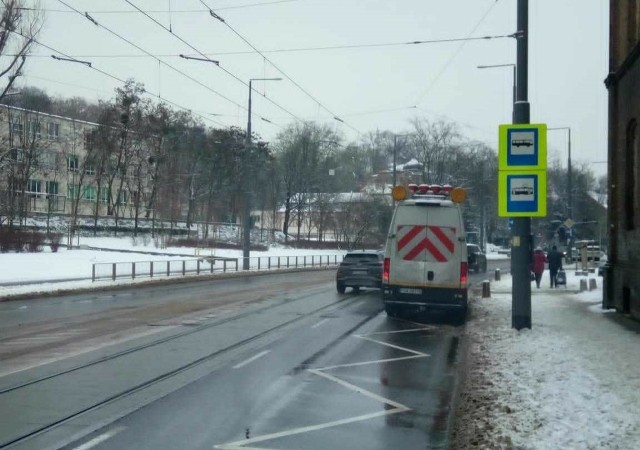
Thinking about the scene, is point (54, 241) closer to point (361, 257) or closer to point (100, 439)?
point (361, 257)

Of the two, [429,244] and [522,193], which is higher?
[522,193]

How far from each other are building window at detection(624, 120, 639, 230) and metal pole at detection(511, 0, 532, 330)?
14.6 feet

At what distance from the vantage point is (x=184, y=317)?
1814 cm

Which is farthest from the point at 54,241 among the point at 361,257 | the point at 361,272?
the point at 361,272

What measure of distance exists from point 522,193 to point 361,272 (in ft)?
44.2

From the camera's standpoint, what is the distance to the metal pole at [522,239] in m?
14.5

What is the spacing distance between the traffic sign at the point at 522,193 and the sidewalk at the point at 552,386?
88.7 inches

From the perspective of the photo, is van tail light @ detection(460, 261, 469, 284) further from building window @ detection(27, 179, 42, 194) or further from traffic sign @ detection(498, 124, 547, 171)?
building window @ detection(27, 179, 42, 194)

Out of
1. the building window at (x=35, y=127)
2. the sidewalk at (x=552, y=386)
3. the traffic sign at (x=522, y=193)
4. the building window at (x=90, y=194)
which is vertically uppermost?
the building window at (x=35, y=127)

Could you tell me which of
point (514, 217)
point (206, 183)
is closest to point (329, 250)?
point (206, 183)

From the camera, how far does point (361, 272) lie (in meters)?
27.7

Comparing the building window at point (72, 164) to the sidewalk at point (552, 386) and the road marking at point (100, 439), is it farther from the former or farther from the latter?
the road marking at point (100, 439)

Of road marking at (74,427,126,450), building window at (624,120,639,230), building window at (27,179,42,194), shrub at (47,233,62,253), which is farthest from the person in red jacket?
building window at (27,179,42,194)

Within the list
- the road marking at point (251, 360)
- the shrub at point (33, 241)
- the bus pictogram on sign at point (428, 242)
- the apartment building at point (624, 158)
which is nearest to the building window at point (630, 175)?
the apartment building at point (624, 158)
